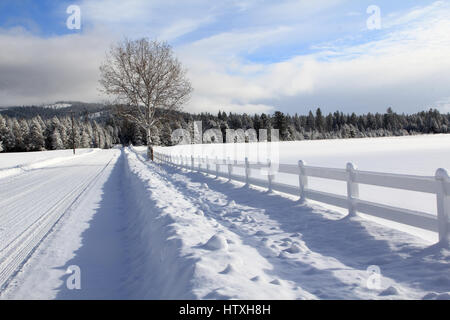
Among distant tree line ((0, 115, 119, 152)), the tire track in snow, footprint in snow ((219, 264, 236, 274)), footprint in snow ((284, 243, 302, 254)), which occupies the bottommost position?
the tire track in snow

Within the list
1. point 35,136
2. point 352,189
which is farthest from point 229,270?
point 35,136

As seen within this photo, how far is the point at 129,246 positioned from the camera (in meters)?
6.27

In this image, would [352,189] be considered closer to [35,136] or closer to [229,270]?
[229,270]

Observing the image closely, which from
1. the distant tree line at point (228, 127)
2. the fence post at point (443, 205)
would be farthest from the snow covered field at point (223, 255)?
the distant tree line at point (228, 127)

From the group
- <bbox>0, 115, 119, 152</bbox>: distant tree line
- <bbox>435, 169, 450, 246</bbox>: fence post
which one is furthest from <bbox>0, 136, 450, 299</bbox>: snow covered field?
<bbox>0, 115, 119, 152</bbox>: distant tree line

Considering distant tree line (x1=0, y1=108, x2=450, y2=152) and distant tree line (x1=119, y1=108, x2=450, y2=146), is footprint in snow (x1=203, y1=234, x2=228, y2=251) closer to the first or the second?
distant tree line (x1=0, y1=108, x2=450, y2=152)

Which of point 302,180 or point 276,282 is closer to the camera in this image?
point 276,282

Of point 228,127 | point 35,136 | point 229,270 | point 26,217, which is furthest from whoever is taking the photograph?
point 228,127

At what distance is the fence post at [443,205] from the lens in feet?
15.8

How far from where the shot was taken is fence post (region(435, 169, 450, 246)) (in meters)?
4.80

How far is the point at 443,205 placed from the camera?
4.85m

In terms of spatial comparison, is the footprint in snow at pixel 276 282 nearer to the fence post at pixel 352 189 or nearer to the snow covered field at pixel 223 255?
the snow covered field at pixel 223 255
